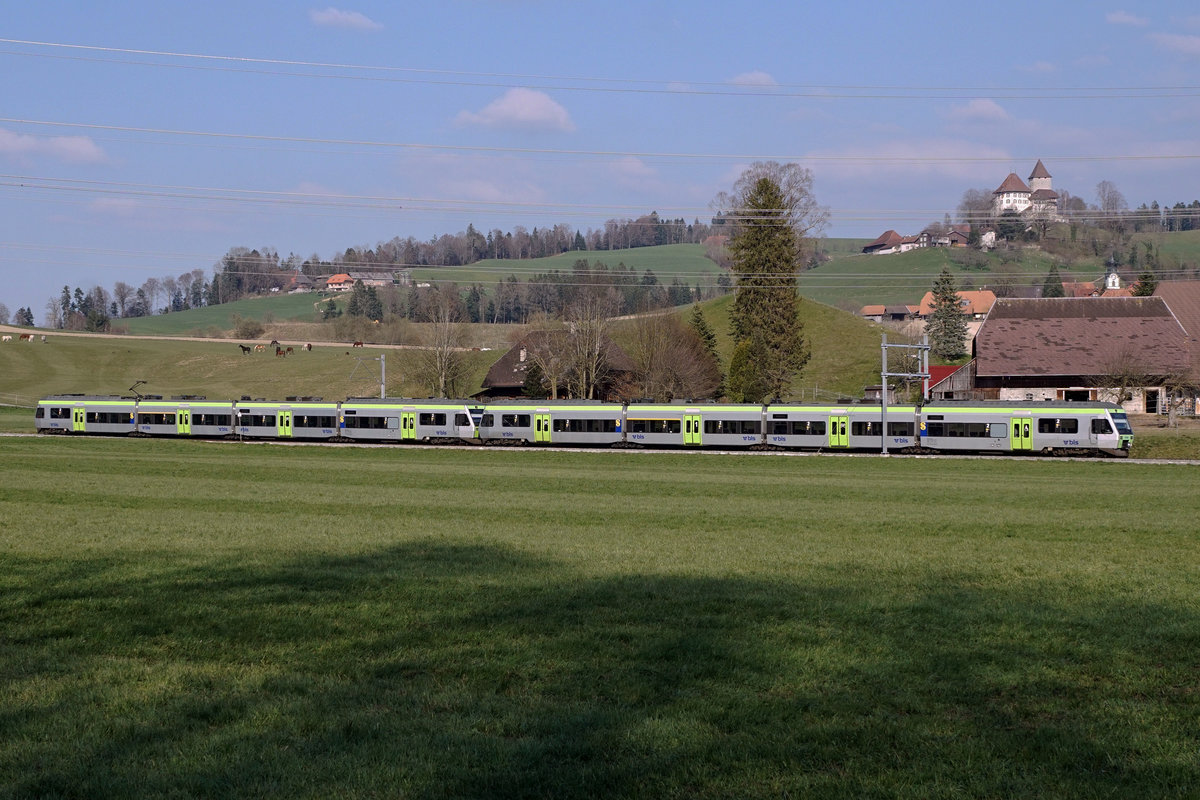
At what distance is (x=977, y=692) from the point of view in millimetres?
8867

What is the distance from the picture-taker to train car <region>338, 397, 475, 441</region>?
63.3 meters

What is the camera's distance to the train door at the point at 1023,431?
53969mm

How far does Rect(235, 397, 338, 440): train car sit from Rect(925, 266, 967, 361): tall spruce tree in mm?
75919

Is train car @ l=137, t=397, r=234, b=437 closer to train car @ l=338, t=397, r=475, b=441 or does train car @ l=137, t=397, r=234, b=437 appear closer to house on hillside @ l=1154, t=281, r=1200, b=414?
train car @ l=338, t=397, r=475, b=441

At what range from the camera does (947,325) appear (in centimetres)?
11825

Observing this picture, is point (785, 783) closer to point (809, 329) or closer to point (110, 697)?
point (110, 697)

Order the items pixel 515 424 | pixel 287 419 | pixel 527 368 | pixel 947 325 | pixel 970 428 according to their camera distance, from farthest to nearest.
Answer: pixel 947 325 < pixel 527 368 < pixel 287 419 < pixel 515 424 < pixel 970 428

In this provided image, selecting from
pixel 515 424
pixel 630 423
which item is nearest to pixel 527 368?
pixel 515 424

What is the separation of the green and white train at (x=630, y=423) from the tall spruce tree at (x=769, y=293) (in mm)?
30384

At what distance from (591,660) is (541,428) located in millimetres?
52207

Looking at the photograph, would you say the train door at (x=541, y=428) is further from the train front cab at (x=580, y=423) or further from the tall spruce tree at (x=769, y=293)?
the tall spruce tree at (x=769, y=293)

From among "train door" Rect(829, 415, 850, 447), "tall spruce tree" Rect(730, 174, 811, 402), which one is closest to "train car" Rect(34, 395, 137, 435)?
"train door" Rect(829, 415, 850, 447)

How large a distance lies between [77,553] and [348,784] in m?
11.5

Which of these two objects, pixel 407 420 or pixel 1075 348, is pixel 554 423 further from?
pixel 1075 348
